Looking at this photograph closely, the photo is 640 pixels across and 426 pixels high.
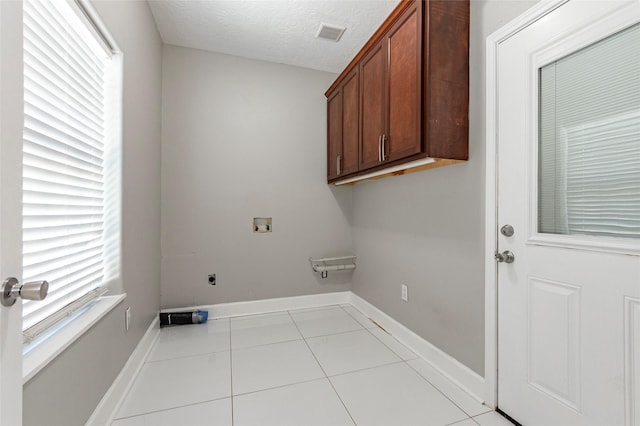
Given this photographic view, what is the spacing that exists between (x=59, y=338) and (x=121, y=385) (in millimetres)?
721

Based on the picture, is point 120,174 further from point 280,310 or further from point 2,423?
point 280,310

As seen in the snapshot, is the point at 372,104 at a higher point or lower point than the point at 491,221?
higher

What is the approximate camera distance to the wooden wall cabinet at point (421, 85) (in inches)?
59.3

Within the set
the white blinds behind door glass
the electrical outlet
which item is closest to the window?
the white blinds behind door glass

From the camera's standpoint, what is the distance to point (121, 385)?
4.99 ft

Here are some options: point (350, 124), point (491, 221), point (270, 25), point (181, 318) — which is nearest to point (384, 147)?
point (350, 124)

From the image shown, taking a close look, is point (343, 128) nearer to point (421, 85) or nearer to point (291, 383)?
point (421, 85)

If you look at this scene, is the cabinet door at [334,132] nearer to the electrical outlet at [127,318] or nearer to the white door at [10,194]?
the electrical outlet at [127,318]

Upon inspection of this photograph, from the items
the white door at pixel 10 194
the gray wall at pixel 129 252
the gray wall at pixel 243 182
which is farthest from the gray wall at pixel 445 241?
the gray wall at pixel 129 252

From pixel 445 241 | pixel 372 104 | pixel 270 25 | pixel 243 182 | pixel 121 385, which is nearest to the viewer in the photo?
pixel 121 385

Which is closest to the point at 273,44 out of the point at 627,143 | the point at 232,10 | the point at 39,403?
the point at 232,10

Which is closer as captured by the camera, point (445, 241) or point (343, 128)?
point (445, 241)

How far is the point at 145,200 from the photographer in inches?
80.2

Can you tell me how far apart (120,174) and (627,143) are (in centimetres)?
235
